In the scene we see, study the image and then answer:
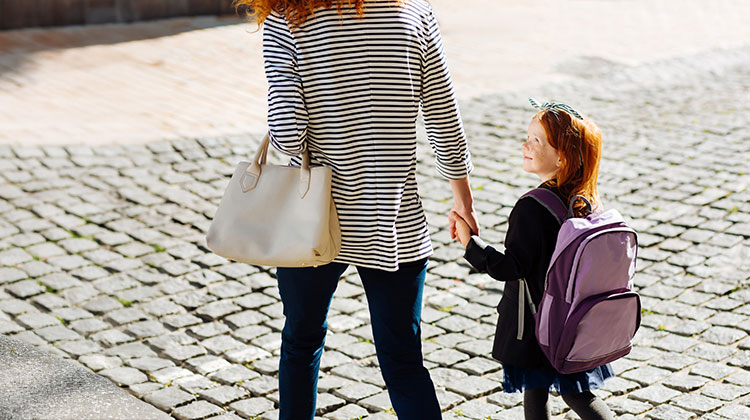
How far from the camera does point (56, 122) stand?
7820 mm

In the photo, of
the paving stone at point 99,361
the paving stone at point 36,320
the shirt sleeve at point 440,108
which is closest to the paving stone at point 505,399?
the shirt sleeve at point 440,108

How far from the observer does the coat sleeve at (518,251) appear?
300cm

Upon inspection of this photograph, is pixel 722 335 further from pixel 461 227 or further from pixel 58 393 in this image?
pixel 58 393

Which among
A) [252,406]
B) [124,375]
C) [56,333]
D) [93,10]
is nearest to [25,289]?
[56,333]

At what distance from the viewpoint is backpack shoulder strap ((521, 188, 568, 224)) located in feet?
9.95

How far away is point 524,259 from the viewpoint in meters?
3.02

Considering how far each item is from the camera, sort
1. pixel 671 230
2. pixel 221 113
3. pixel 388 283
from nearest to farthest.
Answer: pixel 388 283, pixel 671 230, pixel 221 113

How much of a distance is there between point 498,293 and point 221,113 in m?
3.98

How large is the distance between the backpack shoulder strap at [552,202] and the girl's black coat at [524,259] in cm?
1

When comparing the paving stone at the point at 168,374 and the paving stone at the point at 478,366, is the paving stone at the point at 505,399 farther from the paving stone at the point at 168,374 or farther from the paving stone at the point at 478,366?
the paving stone at the point at 168,374

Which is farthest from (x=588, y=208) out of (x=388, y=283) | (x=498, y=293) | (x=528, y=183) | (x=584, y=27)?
(x=584, y=27)

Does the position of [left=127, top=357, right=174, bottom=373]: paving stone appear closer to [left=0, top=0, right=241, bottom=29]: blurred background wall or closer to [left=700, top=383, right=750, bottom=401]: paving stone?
[left=700, top=383, right=750, bottom=401]: paving stone

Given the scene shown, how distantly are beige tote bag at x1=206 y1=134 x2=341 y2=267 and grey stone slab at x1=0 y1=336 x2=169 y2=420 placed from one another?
1229 mm

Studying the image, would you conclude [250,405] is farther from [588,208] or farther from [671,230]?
[671,230]
